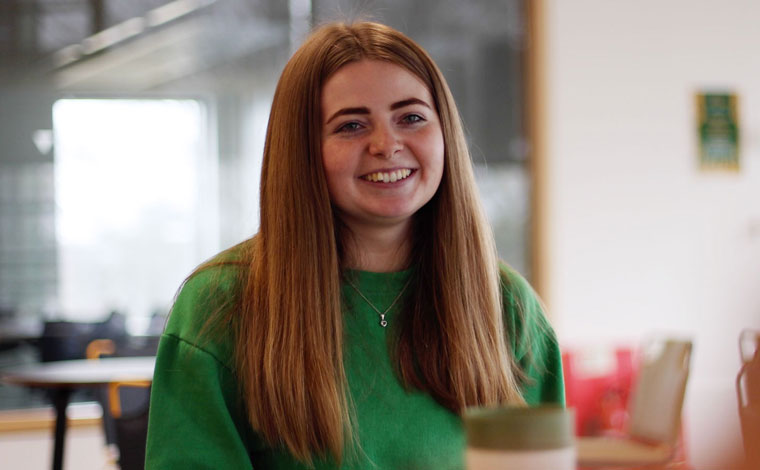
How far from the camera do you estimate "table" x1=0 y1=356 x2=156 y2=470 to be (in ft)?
10.5

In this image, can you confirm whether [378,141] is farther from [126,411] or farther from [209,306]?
[126,411]

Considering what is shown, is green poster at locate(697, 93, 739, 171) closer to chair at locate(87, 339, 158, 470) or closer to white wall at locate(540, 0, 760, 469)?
white wall at locate(540, 0, 760, 469)

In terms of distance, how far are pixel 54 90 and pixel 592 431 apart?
3.08 meters

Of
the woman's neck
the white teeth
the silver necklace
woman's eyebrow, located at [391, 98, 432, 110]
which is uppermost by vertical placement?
woman's eyebrow, located at [391, 98, 432, 110]

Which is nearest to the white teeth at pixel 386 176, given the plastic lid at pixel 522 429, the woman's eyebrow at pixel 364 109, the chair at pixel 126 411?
the woman's eyebrow at pixel 364 109

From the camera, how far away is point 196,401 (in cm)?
141

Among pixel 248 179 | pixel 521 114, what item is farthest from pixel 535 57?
pixel 248 179

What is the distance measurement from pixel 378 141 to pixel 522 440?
2.53ft

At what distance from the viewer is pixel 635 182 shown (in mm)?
4898

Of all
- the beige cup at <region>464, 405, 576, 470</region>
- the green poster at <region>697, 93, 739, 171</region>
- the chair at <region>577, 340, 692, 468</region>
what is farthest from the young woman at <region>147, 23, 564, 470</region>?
the green poster at <region>697, 93, 739, 171</region>

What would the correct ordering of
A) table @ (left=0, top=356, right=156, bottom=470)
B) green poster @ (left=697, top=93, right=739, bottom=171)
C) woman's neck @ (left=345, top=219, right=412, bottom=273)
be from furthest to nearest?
green poster @ (left=697, top=93, right=739, bottom=171) → table @ (left=0, top=356, right=156, bottom=470) → woman's neck @ (left=345, top=219, right=412, bottom=273)

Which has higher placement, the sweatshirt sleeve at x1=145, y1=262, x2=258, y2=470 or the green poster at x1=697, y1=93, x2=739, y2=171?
the green poster at x1=697, y1=93, x2=739, y2=171

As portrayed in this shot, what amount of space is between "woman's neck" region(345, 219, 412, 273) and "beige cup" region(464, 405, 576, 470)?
2.54 feet

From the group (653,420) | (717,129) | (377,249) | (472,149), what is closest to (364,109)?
(377,249)
